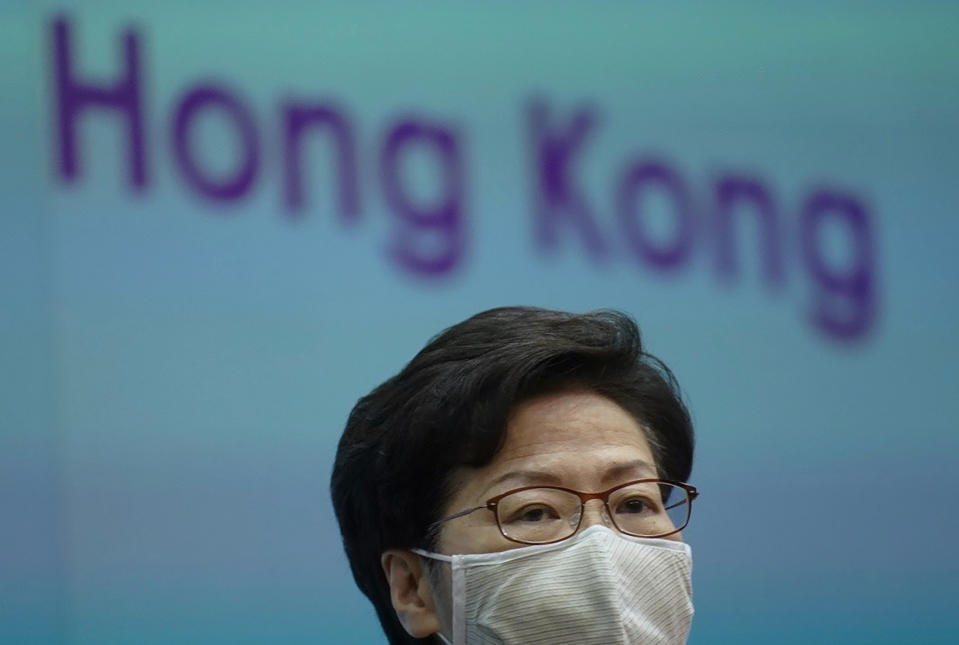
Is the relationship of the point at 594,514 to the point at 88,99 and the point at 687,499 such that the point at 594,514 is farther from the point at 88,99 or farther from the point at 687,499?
the point at 88,99

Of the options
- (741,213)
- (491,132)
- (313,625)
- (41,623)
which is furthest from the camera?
(741,213)

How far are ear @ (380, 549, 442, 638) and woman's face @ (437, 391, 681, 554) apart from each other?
0.07 meters

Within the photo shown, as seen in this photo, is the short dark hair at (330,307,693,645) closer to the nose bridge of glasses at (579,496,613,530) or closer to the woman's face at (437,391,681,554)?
the woman's face at (437,391,681,554)

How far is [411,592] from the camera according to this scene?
220 cm

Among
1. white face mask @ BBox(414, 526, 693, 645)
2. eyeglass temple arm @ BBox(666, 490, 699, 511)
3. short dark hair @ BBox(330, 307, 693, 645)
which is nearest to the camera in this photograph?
white face mask @ BBox(414, 526, 693, 645)

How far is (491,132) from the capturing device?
3195 mm

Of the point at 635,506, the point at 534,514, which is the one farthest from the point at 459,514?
the point at 635,506

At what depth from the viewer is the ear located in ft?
7.11

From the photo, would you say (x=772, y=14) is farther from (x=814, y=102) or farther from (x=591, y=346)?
(x=591, y=346)

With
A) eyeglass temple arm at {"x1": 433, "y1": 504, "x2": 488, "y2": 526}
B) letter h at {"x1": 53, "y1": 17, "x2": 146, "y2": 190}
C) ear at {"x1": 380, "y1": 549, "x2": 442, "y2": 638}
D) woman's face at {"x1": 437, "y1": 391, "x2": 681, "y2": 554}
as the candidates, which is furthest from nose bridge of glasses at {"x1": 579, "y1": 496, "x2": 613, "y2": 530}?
letter h at {"x1": 53, "y1": 17, "x2": 146, "y2": 190}

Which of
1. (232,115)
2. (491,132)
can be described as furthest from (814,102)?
(232,115)

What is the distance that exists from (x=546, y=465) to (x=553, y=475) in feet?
0.06

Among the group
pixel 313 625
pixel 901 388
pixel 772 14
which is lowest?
pixel 313 625

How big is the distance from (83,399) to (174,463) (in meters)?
0.21
